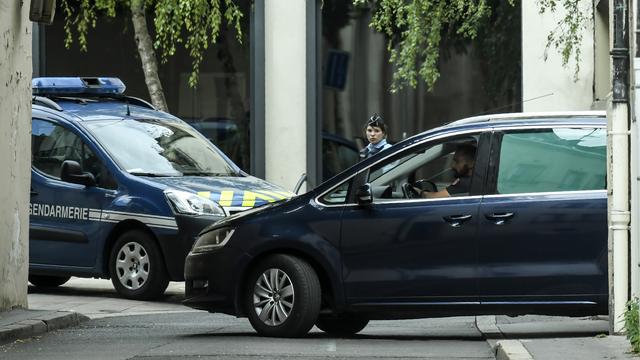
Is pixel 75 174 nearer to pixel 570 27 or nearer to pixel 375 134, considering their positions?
pixel 375 134

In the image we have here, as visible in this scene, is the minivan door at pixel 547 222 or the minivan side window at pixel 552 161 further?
the minivan side window at pixel 552 161

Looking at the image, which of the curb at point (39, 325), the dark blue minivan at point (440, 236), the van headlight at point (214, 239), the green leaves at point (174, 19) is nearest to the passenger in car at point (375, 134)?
the green leaves at point (174, 19)

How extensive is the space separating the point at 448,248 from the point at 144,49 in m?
10.2

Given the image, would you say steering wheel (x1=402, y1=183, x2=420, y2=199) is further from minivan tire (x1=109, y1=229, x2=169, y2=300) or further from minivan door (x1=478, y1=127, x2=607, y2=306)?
minivan tire (x1=109, y1=229, x2=169, y2=300)

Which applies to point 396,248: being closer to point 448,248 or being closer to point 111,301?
point 448,248

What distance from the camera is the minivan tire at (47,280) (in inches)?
681

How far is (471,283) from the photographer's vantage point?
11109 mm

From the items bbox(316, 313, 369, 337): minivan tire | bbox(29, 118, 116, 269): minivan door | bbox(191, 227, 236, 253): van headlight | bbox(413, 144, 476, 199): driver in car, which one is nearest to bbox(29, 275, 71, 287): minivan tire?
bbox(29, 118, 116, 269): minivan door

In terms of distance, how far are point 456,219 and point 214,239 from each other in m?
1.99

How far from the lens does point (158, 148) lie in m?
16.2

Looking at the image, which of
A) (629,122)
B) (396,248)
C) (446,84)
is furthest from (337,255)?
(446,84)

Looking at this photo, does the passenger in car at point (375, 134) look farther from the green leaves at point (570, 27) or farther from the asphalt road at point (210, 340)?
the asphalt road at point (210, 340)

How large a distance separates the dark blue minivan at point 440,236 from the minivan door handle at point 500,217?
1 centimetres

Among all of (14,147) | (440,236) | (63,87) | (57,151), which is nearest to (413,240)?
(440,236)
